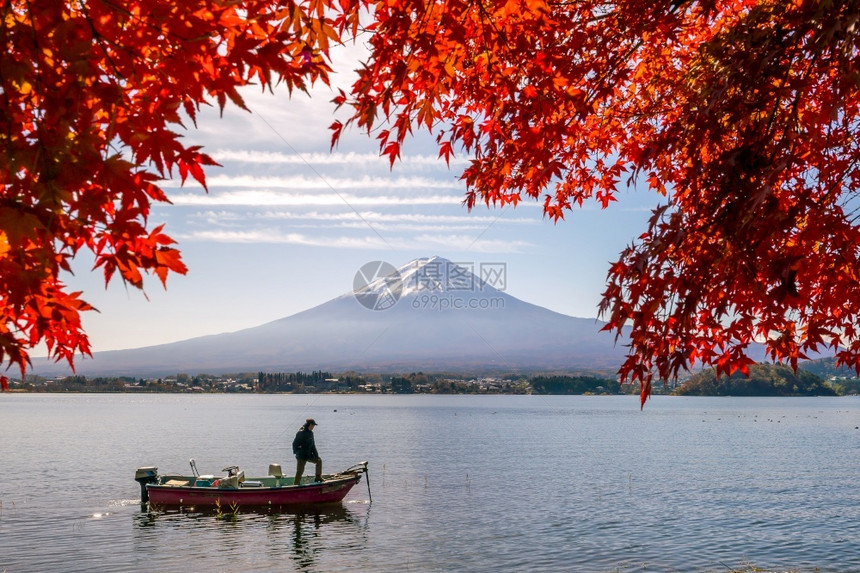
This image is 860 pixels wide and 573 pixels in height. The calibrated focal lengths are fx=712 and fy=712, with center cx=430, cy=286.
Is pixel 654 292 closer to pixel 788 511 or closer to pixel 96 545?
pixel 96 545

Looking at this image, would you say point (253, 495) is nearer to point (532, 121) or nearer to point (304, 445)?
point (304, 445)

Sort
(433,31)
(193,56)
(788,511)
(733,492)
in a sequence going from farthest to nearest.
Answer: (733,492)
(788,511)
(433,31)
(193,56)

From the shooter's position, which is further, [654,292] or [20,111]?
[654,292]

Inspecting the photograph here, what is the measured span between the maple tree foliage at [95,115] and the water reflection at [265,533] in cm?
2253

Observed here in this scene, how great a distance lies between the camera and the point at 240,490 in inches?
1257

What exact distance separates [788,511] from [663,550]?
14.2 metres

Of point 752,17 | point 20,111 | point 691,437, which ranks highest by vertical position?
point 752,17

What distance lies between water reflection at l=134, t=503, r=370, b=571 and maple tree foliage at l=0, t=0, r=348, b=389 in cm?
2253

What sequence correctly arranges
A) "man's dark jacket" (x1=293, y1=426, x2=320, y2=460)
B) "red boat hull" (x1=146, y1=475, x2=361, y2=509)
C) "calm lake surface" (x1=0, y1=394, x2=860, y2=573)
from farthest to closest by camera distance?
"red boat hull" (x1=146, y1=475, x2=361, y2=509)
"man's dark jacket" (x1=293, y1=426, x2=320, y2=460)
"calm lake surface" (x1=0, y1=394, x2=860, y2=573)

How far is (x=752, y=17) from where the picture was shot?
6.38 meters

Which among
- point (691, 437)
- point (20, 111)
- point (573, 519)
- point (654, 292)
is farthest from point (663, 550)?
point (691, 437)

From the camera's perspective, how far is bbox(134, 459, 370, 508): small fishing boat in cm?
3172

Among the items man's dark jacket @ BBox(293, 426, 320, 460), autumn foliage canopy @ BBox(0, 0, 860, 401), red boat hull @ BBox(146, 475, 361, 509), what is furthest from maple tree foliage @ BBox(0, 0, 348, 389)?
red boat hull @ BBox(146, 475, 361, 509)

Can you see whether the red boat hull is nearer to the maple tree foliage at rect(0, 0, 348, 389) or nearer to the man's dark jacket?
the man's dark jacket
